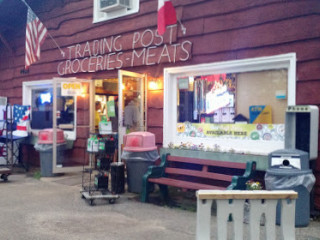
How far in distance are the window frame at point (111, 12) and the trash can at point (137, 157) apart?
291cm

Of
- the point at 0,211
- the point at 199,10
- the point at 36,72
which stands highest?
the point at 199,10

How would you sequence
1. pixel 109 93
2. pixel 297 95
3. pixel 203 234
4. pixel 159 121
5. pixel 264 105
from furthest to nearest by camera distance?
1. pixel 109 93
2. pixel 159 121
3. pixel 264 105
4. pixel 297 95
5. pixel 203 234

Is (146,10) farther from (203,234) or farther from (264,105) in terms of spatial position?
(203,234)

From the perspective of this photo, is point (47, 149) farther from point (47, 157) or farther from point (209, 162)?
point (209, 162)

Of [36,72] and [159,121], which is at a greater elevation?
[36,72]

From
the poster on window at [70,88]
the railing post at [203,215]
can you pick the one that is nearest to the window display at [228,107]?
the poster on window at [70,88]

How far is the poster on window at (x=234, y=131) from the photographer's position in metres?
6.25

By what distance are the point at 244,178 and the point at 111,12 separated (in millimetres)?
5146

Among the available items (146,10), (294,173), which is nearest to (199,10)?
(146,10)

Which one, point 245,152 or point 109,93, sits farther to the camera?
point 109,93

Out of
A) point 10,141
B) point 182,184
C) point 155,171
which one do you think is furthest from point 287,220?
point 10,141

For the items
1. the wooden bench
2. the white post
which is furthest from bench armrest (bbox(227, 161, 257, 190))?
the white post

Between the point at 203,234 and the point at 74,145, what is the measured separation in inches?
275

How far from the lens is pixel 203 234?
3.16 metres
